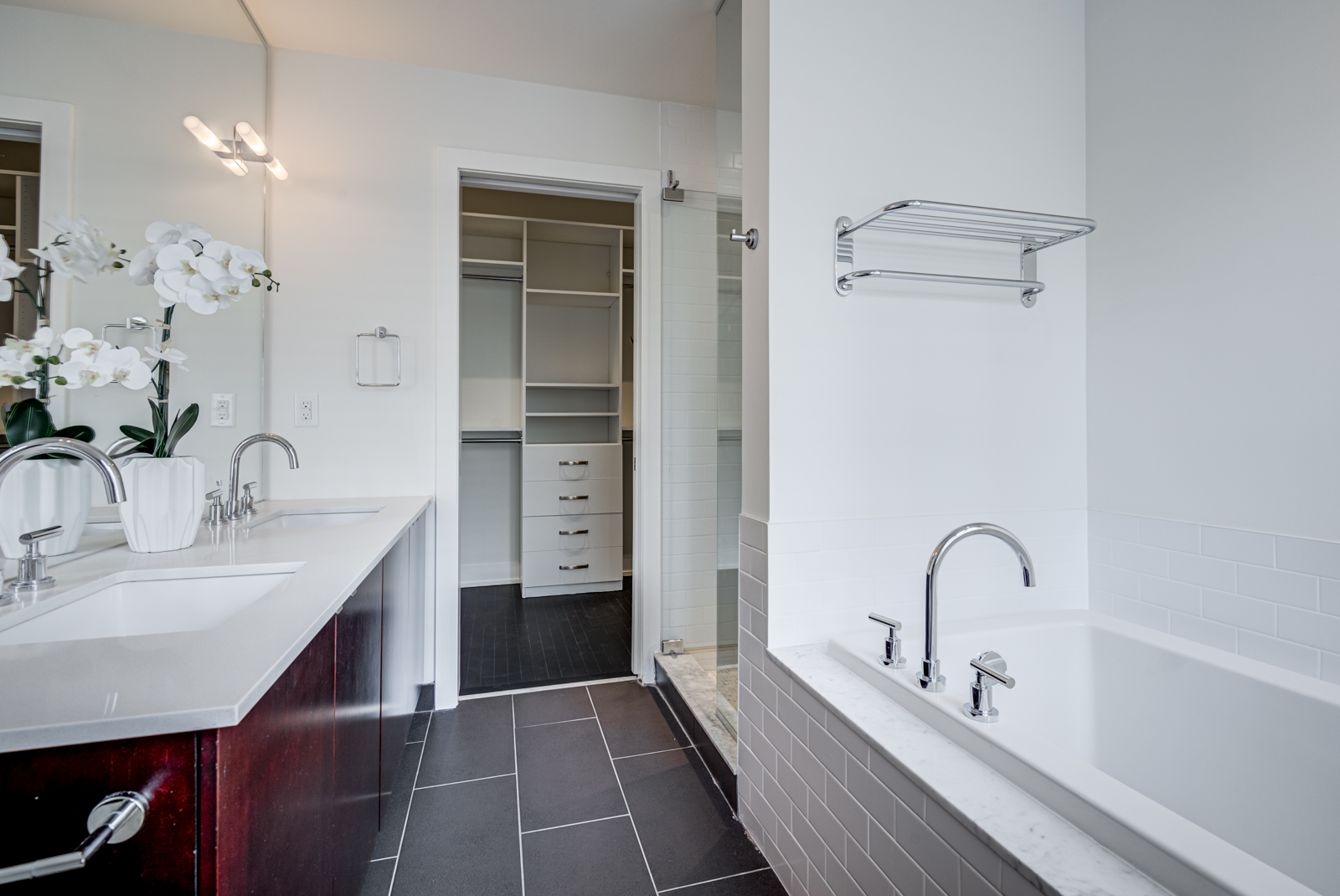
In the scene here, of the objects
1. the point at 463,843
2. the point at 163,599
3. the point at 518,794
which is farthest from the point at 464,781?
the point at 163,599

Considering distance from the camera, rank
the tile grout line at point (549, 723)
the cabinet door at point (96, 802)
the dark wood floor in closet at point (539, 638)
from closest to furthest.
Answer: the cabinet door at point (96, 802), the tile grout line at point (549, 723), the dark wood floor in closet at point (539, 638)

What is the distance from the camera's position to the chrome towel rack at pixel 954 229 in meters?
1.46

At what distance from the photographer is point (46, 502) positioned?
116 cm

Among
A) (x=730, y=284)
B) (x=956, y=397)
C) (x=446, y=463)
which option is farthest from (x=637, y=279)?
(x=956, y=397)

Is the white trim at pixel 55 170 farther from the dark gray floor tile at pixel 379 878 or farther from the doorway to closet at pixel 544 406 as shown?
the doorway to closet at pixel 544 406

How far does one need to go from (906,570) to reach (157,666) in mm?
1512

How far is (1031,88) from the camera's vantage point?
172 cm

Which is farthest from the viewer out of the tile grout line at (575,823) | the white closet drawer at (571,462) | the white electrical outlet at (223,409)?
the white closet drawer at (571,462)

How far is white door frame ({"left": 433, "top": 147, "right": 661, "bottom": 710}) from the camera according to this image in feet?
7.94

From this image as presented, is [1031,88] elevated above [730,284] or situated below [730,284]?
above

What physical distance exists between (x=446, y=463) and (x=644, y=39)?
1781 millimetres

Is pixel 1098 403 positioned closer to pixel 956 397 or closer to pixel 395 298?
pixel 956 397

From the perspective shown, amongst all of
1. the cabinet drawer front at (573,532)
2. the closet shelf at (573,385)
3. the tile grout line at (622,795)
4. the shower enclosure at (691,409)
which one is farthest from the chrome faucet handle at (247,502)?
the closet shelf at (573,385)

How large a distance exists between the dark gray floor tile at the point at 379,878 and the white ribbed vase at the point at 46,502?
0.97 metres
